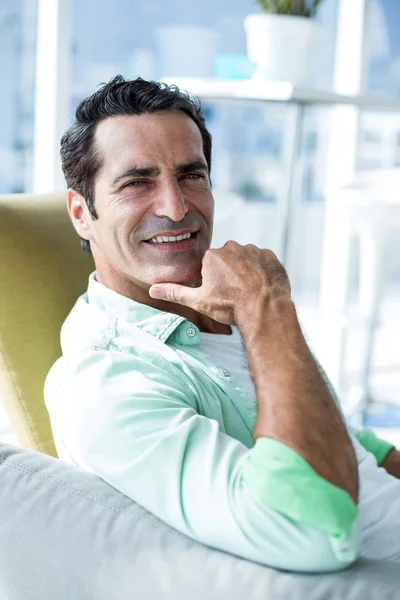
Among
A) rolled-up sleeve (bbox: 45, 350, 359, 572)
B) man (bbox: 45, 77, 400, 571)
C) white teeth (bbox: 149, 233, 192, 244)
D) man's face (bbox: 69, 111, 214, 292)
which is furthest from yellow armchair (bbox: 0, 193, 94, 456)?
rolled-up sleeve (bbox: 45, 350, 359, 572)

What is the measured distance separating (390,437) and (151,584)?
2.39 meters

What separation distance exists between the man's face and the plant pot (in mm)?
1560

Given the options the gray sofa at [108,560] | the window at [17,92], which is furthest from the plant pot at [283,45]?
the gray sofa at [108,560]

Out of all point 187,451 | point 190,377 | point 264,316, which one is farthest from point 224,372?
point 187,451

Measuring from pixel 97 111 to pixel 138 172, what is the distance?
0.49 feet

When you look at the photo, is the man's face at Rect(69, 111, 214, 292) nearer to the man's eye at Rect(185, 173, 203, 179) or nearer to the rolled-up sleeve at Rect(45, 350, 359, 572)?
the man's eye at Rect(185, 173, 203, 179)

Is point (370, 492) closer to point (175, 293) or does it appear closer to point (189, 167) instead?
point (175, 293)

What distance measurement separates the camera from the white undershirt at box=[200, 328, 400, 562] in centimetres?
127

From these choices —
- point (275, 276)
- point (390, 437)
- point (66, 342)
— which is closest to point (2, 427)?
point (390, 437)

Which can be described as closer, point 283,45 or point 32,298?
point 32,298

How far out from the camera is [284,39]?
9.60ft

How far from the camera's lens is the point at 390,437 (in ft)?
10.5

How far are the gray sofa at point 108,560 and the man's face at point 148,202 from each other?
0.49 metres

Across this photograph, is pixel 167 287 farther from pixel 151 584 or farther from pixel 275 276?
pixel 151 584
